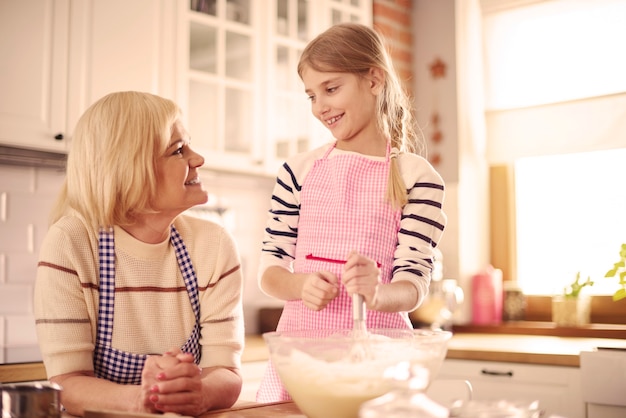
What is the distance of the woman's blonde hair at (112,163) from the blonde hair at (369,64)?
388mm

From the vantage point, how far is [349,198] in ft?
5.34

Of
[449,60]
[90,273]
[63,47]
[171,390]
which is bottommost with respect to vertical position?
[171,390]

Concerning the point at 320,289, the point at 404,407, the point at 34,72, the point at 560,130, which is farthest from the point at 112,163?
the point at 560,130

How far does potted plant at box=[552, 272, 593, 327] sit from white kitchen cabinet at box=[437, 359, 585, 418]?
2.09ft

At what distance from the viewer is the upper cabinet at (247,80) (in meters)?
2.94

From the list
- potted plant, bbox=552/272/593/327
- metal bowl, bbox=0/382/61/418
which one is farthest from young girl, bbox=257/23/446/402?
potted plant, bbox=552/272/593/327

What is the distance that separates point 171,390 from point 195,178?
522 millimetres

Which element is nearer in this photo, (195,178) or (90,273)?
(90,273)

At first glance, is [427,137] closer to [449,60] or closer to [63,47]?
[449,60]

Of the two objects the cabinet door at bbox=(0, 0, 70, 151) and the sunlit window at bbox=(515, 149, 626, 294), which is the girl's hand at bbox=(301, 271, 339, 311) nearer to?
the cabinet door at bbox=(0, 0, 70, 151)

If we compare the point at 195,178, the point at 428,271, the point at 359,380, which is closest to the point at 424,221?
the point at 428,271

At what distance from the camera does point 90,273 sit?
1.41m

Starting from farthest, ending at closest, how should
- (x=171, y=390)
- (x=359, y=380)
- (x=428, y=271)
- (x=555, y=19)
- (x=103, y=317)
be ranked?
(x=555, y=19)
(x=428, y=271)
(x=103, y=317)
(x=171, y=390)
(x=359, y=380)

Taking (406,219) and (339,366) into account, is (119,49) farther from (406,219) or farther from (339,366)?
(339,366)
